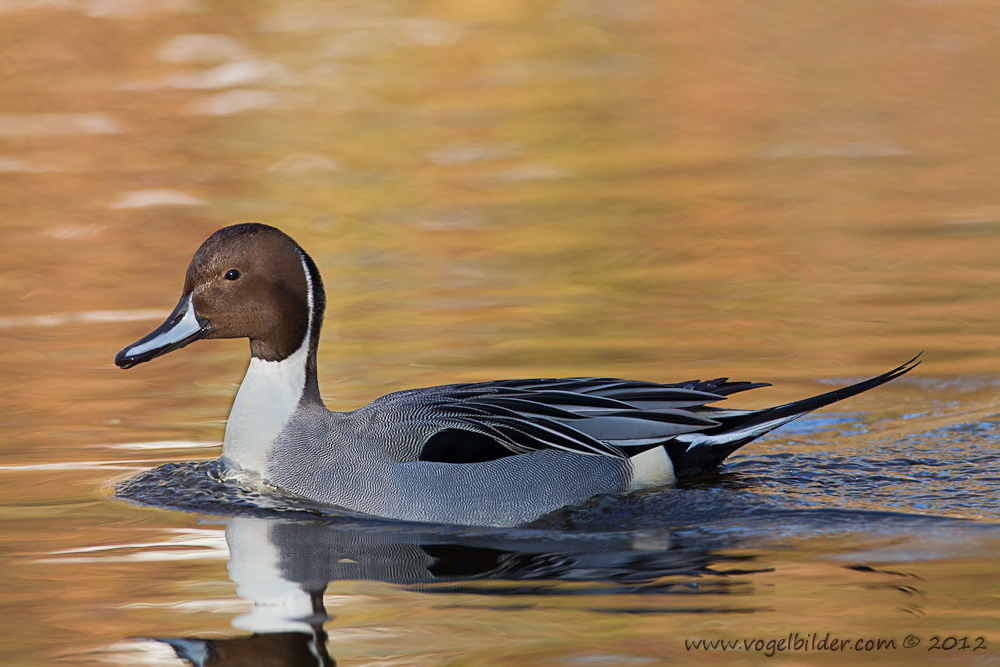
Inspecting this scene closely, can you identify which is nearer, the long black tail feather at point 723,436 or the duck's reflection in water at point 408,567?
the duck's reflection in water at point 408,567

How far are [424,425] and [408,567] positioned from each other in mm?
900

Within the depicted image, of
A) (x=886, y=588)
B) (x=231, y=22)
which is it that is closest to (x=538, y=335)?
(x=886, y=588)

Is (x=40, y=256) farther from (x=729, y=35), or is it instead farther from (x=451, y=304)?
(x=729, y=35)

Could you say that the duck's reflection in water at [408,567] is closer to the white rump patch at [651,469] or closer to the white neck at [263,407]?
the white neck at [263,407]

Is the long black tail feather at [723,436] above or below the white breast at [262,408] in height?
below

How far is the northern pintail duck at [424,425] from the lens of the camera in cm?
603

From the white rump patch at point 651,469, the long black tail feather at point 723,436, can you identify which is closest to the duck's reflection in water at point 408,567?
the white rump patch at point 651,469

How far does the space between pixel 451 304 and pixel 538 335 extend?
3.06 ft

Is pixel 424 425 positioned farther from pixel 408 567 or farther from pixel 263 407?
pixel 408 567

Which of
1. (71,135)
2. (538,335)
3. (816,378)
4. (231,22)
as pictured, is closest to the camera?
(816,378)

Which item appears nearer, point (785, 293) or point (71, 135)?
point (785, 293)

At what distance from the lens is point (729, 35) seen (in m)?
17.8

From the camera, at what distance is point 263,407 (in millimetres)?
6340

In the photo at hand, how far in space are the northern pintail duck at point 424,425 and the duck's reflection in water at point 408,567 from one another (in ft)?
0.72
